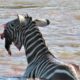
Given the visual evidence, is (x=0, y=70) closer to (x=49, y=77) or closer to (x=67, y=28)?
(x=49, y=77)

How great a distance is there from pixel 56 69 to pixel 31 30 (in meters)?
1.11

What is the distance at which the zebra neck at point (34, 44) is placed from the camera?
6.97 metres

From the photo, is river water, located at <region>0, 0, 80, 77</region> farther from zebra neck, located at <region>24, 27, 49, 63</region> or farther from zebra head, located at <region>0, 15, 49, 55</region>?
zebra neck, located at <region>24, 27, 49, 63</region>

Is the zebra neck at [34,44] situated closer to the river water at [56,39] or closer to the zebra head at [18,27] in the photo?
the zebra head at [18,27]

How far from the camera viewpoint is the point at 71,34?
51.0ft

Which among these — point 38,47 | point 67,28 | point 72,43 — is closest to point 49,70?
point 38,47

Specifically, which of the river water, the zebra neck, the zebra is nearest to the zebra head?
→ the zebra

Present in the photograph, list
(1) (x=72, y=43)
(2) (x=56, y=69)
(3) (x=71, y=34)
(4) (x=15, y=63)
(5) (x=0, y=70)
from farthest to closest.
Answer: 1. (3) (x=71, y=34)
2. (1) (x=72, y=43)
3. (4) (x=15, y=63)
4. (5) (x=0, y=70)
5. (2) (x=56, y=69)

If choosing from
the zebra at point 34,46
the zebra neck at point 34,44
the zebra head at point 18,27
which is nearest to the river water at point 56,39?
the zebra head at point 18,27

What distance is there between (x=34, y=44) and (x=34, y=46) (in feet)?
0.10

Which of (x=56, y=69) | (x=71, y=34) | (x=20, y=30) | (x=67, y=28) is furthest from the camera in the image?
(x=67, y=28)

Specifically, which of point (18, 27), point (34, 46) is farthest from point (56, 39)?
point (34, 46)

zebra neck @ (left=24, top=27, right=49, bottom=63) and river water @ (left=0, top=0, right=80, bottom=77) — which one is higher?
zebra neck @ (left=24, top=27, right=49, bottom=63)

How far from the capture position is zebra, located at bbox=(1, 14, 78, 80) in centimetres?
639
